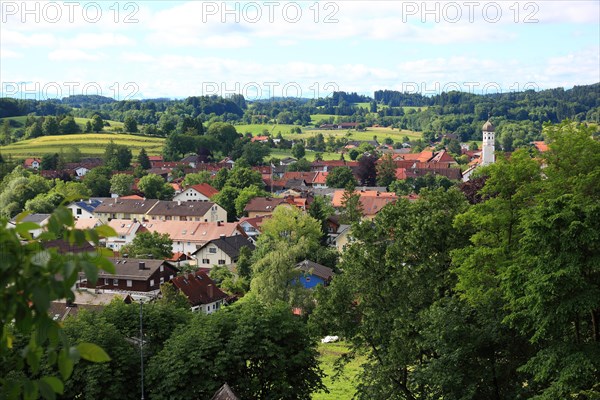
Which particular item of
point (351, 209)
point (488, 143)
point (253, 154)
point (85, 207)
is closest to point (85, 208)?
point (85, 207)

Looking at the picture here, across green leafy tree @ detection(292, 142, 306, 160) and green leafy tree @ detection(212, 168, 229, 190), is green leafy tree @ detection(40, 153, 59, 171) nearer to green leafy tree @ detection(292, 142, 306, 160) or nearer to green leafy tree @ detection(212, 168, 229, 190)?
green leafy tree @ detection(212, 168, 229, 190)

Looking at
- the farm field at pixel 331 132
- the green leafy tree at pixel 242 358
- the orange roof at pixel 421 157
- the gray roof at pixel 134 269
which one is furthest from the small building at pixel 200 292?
the farm field at pixel 331 132

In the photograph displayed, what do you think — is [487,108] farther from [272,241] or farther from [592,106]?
[272,241]

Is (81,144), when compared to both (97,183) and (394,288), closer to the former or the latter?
(97,183)

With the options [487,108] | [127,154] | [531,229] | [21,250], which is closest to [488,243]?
[531,229]

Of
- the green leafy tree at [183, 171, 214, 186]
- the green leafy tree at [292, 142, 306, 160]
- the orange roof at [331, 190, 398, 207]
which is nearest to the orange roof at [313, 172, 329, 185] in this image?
the green leafy tree at [183, 171, 214, 186]
